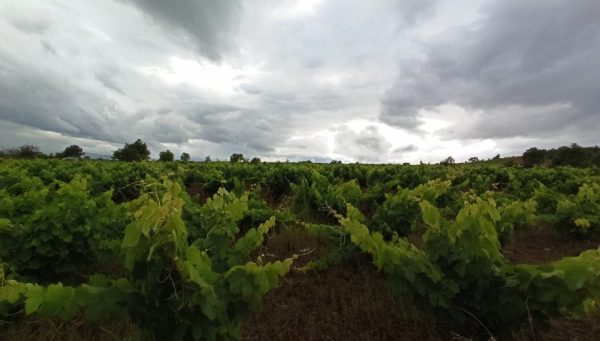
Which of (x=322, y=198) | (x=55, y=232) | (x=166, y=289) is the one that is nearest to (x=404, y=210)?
(x=322, y=198)

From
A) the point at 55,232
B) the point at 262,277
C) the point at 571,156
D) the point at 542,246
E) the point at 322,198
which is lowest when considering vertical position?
the point at 542,246

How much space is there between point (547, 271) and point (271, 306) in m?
3.13

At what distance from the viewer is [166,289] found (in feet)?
8.59

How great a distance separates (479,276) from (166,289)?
2656 mm

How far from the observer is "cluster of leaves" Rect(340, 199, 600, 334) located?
2.92m

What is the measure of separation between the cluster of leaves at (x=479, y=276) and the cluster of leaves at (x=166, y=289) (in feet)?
4.58

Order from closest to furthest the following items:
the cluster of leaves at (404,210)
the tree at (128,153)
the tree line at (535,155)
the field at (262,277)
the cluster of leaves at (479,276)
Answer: the field at (262,277)
the cluster of leaves at (479,276)
the cluster of leaves at (404,210)
the tree line at (535,155)
the tree at (128,153)

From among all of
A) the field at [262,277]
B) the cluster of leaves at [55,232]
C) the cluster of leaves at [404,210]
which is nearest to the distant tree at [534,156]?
the field at [262,277]

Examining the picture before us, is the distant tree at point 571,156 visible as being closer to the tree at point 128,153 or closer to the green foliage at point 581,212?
the green foliage at point 581,212

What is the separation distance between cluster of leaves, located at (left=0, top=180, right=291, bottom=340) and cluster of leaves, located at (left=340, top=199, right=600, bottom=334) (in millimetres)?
1396

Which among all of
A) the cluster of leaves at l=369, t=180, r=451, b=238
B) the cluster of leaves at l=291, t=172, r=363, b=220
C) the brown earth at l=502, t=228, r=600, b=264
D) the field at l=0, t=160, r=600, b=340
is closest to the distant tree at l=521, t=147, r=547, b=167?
the brown earth at l=502, t=228, r=600, b=264

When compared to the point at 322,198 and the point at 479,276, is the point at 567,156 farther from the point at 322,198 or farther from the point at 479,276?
the point at 479,276

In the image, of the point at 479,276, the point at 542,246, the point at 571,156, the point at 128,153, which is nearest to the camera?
the point at 479,276

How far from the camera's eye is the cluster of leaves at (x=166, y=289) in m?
2.33
